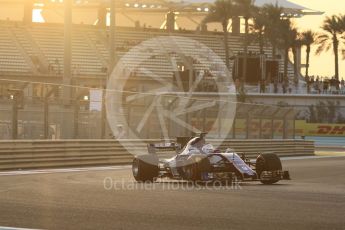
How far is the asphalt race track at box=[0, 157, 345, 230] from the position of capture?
32.5 feet

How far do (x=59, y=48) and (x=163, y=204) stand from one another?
55738mm

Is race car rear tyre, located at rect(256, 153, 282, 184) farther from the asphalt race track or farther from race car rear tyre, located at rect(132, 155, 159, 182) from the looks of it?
race car rear tyre, located at rect(132, 155, 159, 182)

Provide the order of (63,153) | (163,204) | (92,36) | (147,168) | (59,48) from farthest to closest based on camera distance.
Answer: (92,36)
(59,48)
(63,153)
(147,168)
(163,204)

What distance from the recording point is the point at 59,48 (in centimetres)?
6712

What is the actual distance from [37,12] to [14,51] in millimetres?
17177

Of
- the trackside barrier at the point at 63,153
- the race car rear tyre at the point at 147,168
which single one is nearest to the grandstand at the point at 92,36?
the trackside barrier at the point at 63,153

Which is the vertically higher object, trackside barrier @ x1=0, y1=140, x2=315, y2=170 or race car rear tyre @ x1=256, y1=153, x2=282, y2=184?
race car rear tyre @ x1=256, y1=153, x2=282, y2=184

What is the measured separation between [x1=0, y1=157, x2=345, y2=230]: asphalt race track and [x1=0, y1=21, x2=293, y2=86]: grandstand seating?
150 ft

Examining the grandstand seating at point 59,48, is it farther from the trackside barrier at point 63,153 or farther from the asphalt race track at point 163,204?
the asphalt race track at point 163,204

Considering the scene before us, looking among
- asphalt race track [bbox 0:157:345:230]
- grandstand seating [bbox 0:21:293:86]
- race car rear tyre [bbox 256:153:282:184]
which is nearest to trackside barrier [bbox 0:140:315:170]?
asphalt race track [bbox 0:157:345:230]

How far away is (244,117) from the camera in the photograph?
3253 centimetres

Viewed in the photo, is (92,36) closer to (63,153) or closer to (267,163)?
(63,153)

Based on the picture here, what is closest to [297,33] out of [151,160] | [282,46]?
[282,46]

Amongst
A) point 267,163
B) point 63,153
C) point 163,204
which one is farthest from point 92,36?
point 163,204
